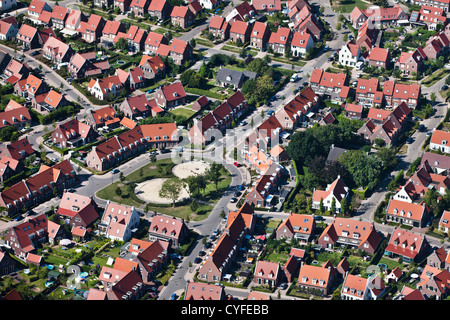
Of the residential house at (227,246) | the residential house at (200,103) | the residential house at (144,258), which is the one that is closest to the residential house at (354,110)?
the residential house at (200,103)

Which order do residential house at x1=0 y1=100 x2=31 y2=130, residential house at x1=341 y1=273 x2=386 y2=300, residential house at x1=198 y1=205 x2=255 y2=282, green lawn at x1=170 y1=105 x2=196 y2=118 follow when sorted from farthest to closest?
green lawn at x1=170 y1=105 x2=196 y2=118
residential house at x1=0 y1=100 x2=31 y2=130
residential house at x1=198 y1=205 x2=255 y2=282
residential house at x1=341 y1=273 x2=386 y2=300

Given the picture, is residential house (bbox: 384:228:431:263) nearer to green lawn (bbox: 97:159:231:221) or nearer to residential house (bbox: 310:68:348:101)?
green lawn (bbox: 97:159:231:221)

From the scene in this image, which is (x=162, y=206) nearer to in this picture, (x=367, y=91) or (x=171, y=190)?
(x=171, y=190)

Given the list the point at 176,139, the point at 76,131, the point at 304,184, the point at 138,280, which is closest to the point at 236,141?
the point at 176,139

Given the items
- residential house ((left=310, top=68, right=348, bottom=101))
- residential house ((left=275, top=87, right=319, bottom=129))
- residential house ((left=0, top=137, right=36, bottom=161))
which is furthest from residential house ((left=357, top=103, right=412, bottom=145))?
residential house ((left=0, top=137, right=36, bottom=161))

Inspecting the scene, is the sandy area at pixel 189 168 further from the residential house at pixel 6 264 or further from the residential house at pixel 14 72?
the residential house at pixel 14 72

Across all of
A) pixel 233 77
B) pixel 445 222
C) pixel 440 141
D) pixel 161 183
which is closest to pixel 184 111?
pixel 233 77

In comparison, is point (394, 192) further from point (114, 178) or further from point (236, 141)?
point (114, 178)
